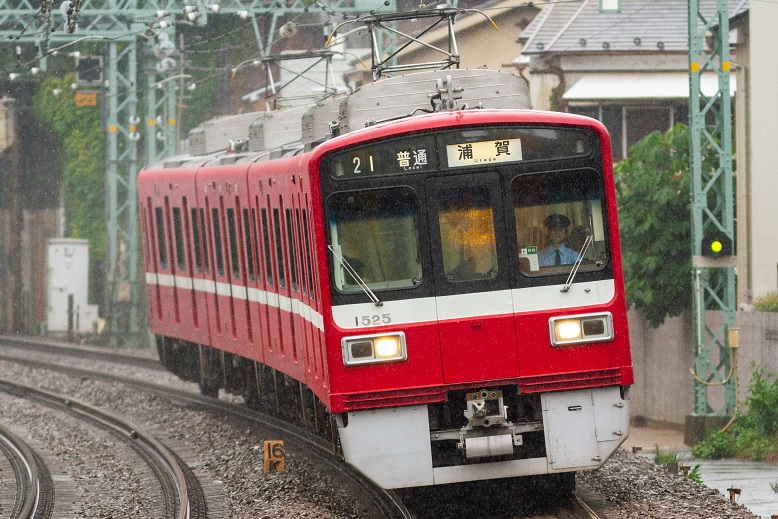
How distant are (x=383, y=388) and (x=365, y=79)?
80.9ft

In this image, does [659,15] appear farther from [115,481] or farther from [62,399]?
[115,481]

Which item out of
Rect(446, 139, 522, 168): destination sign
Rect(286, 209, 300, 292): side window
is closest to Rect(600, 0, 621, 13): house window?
Answer: Rect(286, 209, 300, 292): side window

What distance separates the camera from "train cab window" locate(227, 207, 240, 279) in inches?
627

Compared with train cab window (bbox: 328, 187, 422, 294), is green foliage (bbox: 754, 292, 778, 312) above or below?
below

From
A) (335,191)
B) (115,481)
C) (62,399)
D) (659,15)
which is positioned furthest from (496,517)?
(659,15)

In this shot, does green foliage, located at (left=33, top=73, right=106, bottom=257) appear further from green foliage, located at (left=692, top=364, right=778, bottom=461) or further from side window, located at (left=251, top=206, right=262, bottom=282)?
green foliage, located at (left=692, top=364, right=778, bottom=461)

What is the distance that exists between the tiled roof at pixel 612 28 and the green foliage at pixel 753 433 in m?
10.6

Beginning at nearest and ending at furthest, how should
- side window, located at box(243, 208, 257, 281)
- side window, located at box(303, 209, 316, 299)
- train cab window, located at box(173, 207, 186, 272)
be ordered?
side window, located at box(303, 209, 316, 299), side window, located at box(243, 208, 257, 281), train cab window, located at box(173, 207, 186, 272)

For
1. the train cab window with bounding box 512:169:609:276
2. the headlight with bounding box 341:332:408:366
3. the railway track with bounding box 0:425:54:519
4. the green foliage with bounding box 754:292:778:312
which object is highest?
the train cab window with bounding box 512:169:609:276

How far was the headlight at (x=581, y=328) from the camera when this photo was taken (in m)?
10.1

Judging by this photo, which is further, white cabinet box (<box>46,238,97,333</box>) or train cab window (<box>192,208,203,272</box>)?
white cabinet box (<box>46,238,97,333</box>)

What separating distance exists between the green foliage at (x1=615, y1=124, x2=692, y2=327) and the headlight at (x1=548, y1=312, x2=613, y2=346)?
1048cm

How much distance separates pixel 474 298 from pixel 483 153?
92 cm

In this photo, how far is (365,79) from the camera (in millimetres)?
34188
